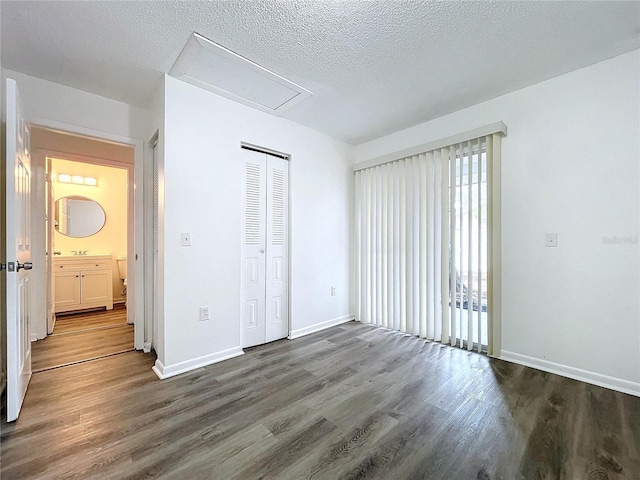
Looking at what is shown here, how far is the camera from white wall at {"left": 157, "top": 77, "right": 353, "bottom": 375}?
2.33 m

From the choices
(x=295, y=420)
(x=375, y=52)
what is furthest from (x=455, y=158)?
(x=295, y=420)

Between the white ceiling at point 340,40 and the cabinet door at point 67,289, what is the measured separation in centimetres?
311

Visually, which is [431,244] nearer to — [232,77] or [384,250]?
[384,250]

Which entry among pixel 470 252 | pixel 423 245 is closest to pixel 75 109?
pixel 423 245

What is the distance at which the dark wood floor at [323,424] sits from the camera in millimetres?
1333

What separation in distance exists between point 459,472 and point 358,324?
2.38 m

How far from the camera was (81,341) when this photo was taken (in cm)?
303

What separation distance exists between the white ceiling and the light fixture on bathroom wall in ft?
9.06

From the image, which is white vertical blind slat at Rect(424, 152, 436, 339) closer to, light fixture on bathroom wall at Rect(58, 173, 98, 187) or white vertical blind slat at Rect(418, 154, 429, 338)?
white vertical blind slat at Rect(418, 154, 429, 338)

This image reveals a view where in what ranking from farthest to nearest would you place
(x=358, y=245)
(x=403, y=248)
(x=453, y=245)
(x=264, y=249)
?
1. (x=358, y=245)
2. (x=403, y=248)
3. (x=264, y=249)
4. (x=453, y=245)

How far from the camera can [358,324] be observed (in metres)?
3.68

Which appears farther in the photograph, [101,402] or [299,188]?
[299,188]

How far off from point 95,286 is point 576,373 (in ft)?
20.4

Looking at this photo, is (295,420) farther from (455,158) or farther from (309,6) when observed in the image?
(455,158)
